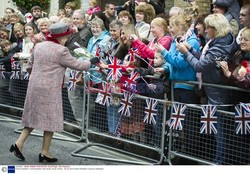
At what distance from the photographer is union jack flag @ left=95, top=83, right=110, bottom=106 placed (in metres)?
Result: 4.76

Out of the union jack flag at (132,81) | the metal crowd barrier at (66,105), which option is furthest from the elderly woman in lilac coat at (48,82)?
the metal crowd barrier at (66,105)

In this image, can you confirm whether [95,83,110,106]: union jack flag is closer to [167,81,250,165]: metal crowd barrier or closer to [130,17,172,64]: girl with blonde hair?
[130,17,172,64]: girl with blonde hair

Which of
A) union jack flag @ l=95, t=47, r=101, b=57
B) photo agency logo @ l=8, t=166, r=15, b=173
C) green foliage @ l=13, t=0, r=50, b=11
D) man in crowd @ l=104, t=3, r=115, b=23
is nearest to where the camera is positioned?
photo agency logo @ l=8, t=166, r=15, b=173

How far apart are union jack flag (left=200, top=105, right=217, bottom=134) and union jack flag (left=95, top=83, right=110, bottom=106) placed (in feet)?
3.54

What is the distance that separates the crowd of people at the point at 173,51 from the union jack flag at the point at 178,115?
0.08 metres

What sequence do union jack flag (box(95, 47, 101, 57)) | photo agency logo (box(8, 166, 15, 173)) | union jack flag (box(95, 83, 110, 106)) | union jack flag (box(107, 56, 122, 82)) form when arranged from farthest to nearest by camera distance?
union jack flag (box(95, 47, 101, 57))
union jack flag (box(95, 83, 110, 106))
union jack flag (box(107, 56, 122, 82))
photo agency logo (box(8, 166, 15, 173))

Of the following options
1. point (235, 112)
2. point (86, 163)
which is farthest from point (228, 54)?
point (86, 163)

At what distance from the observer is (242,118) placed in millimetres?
3742

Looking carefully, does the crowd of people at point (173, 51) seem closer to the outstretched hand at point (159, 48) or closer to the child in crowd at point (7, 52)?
the outstretched hand at point (159, 48)

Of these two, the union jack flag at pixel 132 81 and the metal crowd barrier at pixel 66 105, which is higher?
the union jack flag at pixel 132 81

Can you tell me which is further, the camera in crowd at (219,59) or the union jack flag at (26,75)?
the union jack flag at (26,75)

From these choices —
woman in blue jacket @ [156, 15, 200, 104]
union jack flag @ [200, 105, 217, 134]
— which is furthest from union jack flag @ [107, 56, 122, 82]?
union jack flag @ [200, 105, 217, 134]

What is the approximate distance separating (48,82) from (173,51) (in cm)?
105

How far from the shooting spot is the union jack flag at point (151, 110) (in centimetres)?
438
